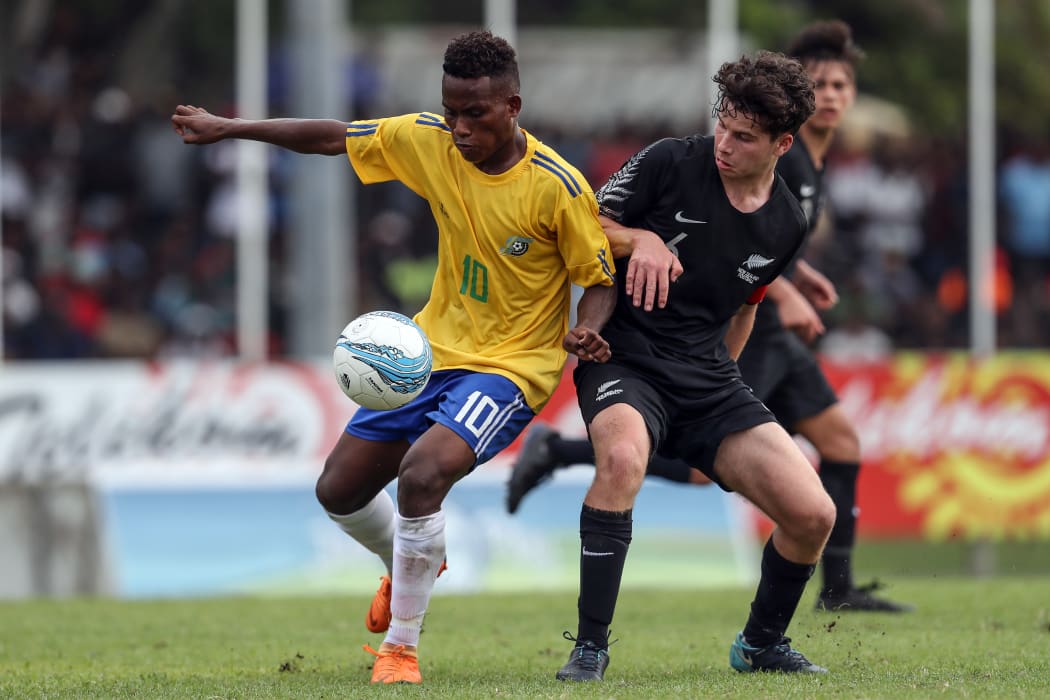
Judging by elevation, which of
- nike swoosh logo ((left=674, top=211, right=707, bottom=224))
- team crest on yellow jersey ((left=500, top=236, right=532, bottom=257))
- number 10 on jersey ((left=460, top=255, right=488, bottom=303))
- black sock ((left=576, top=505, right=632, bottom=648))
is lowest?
black sock ((left=576, top=505, right=632, bottom=648))

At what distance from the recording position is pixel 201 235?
51.0ft

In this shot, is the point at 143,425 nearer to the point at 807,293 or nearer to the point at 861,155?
the point at 807,293

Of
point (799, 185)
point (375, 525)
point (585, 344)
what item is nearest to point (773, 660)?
point (585, 344)

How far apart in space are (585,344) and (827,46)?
8.96ft

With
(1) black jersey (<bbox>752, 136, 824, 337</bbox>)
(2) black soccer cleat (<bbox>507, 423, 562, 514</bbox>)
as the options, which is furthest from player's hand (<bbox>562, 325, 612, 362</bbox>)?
(2) black soccer cleat (<bbox>507, 423, 562, 514</bbox>)

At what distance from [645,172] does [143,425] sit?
6.82 metres

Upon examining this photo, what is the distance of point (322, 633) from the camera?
26.7 ft

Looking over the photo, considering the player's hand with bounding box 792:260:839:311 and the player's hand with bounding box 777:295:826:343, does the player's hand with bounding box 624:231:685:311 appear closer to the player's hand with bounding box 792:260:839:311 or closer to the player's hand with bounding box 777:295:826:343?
the player's hand with bounding box 777:295:826:343

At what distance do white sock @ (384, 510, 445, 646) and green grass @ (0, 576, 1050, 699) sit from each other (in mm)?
224

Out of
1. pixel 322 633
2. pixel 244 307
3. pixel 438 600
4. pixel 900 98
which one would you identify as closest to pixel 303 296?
pixel 244 307

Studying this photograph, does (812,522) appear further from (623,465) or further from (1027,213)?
(1027,213)

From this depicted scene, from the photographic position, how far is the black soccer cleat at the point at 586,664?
5926mm

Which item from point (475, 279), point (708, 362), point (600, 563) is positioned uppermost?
point (475, 279)

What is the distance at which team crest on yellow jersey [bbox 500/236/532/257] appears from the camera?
245 inches
